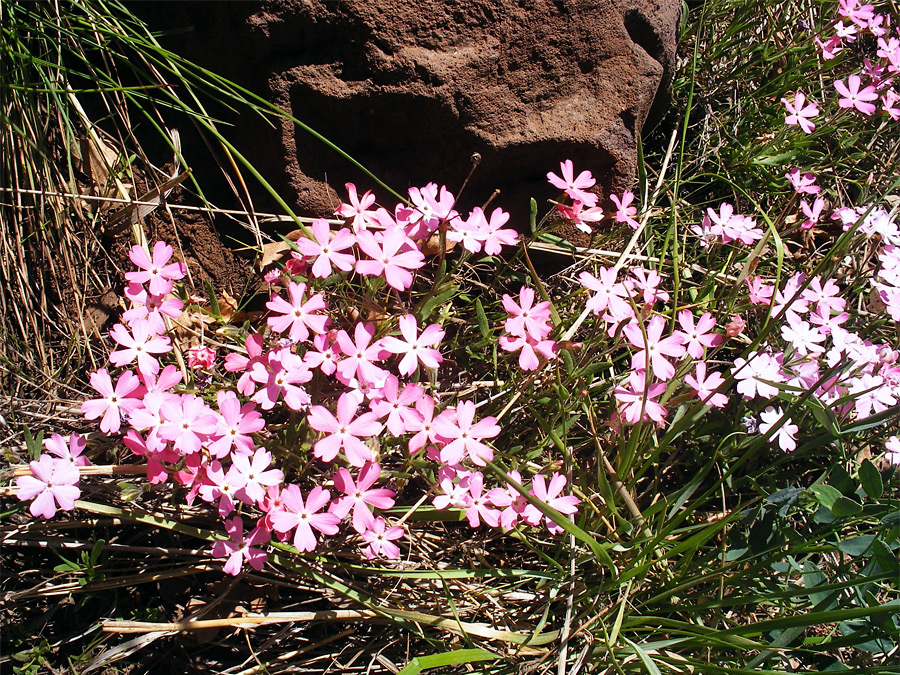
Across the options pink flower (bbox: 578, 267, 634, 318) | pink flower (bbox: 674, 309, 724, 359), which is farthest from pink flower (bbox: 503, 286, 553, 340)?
pink flower (bbox: 674, 309, 724, 359)

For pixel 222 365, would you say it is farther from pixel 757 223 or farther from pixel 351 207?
pixel 757 223

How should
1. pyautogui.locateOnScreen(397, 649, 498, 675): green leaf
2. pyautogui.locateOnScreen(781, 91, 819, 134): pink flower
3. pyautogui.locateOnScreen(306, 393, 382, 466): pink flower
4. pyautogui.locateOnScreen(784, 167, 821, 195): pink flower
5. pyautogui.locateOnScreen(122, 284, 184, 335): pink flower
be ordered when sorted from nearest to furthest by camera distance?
pyautogui.locateOnScreen(397, 649, 498, 675): green leaf
pyautogui.locateOnScreen(306, 393, 382, 466): pink flower
pyautogui.locateOnScreen(122, 284, 184, 335): pink flower
pyautogui.locateOnScreen(784, 167, 821, 195): pink flower
pyautogui.locateOnScreen(781, 91, 819, 134): pink flower

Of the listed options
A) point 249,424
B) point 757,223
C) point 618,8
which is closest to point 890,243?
point 757,223

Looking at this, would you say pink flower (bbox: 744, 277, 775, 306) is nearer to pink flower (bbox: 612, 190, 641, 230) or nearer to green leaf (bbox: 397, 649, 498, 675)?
pink flower (bbox: 612, 190, 641, 230)

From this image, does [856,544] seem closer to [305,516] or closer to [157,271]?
[305,516]

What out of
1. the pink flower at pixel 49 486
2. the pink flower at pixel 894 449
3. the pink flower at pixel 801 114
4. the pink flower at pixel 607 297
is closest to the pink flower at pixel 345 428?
the pink flower at pixel 49 486

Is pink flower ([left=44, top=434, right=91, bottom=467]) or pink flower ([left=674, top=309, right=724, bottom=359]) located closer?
pink flower ([left=44, top=434, right=91, bottom=467])
